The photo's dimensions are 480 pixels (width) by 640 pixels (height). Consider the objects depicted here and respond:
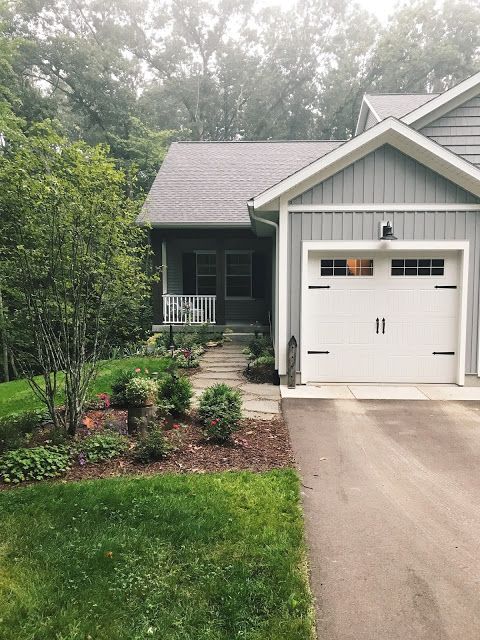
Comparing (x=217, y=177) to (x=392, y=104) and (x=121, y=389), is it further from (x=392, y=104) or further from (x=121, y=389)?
(x=121, y=389)

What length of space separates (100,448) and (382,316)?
5.02 meters

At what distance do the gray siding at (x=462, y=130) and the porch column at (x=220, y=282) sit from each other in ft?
18.5

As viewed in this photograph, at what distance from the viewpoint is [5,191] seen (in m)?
4.16

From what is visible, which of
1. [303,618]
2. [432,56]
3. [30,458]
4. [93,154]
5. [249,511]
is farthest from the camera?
[432,56]

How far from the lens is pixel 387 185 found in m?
7.12

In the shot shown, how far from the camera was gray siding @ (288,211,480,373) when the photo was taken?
7.16m

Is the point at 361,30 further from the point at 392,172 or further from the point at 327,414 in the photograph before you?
the point at 327,414

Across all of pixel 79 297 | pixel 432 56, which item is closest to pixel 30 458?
pixel 79 297

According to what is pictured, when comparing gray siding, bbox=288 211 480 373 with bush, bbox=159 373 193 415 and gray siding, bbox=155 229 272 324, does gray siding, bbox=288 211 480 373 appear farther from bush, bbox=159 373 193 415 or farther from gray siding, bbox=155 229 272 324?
gray siding, bbox=155 229 272 324

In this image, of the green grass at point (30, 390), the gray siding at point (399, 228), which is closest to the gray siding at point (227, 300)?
the green grass at point (30, 390)

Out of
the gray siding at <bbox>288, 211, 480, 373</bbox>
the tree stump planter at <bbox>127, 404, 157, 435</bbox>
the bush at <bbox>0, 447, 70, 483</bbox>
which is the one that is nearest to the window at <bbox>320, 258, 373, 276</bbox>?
the gray siding at <bbox>288, 211, 480, 373</bbox>

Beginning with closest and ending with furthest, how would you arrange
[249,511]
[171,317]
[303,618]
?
[303,618] < [249,511] < [171,317]

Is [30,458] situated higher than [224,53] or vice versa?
[224,53]

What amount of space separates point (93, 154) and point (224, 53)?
3402cm
